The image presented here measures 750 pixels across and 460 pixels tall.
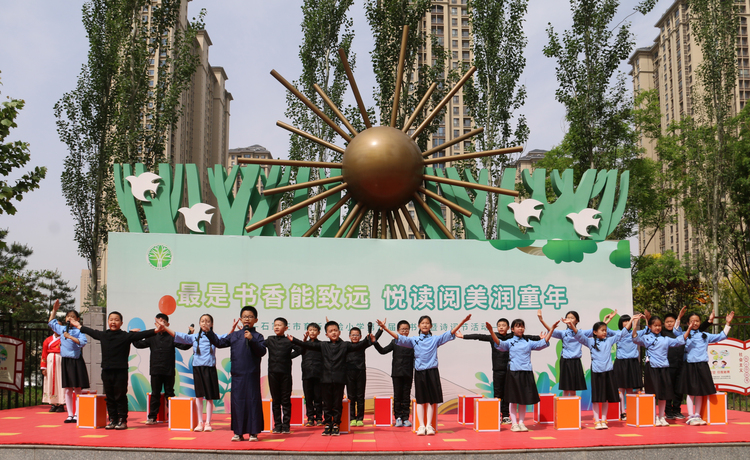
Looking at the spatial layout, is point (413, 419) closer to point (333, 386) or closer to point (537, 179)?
point (333, 386)

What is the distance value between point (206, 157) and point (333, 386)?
5828cm

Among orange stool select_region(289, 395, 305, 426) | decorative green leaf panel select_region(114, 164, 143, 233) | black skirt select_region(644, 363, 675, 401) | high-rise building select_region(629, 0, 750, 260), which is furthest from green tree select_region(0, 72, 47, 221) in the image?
high-rise building select_region(629, 0, 750, 260)

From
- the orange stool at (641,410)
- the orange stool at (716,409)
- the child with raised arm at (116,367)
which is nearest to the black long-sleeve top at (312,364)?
the child with raised arm at (116,367)

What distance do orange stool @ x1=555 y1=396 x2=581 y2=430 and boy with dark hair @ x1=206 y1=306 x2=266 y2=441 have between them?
12.6 ft

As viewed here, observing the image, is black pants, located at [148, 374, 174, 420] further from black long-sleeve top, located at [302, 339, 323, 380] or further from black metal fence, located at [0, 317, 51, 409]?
black metal fence, located at [0, 317, 51, 409]

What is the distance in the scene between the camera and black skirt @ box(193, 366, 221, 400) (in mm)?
7688

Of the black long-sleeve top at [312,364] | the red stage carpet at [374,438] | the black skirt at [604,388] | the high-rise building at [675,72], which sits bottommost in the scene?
the red stage carpet at [374,438]

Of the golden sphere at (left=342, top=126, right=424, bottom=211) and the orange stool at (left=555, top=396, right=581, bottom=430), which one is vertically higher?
the golden sphere at (left=342, top=126, right=424, bottom=211)

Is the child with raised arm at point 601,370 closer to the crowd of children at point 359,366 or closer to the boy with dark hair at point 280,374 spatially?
the crowd of children at point 359,366

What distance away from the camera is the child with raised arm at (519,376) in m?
7.68

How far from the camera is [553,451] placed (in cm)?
626

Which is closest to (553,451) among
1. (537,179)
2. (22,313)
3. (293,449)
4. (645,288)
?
(293,449)

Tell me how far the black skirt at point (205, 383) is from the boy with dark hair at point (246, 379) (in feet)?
2.82

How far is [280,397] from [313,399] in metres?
0.66
